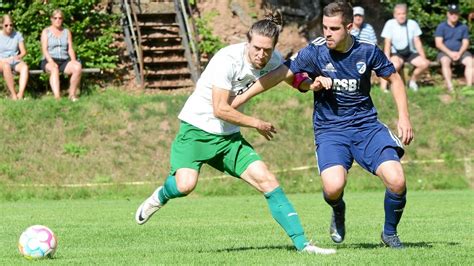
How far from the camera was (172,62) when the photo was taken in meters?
21.8

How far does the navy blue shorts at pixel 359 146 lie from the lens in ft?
28.1

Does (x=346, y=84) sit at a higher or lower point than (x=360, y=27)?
higher

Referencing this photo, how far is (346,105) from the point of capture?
8758 millimetres

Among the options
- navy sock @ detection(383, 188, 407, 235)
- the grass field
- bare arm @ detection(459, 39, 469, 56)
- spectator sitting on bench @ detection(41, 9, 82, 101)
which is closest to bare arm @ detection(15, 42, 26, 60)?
spectator sitting on bench @ detection(41, 9, 82, 101)

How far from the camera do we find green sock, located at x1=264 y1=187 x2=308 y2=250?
27.5 feet

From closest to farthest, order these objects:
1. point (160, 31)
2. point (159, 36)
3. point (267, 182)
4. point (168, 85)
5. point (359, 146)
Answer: point (267, 182)
point (359, 146)
point (168, 85)
point (159, 36)
point (160, 31)

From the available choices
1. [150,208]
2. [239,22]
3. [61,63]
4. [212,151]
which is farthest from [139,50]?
[212,151]

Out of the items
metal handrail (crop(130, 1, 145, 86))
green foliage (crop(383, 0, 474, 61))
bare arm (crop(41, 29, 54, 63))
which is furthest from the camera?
green foliage (crop(383, 0, 474, 61))

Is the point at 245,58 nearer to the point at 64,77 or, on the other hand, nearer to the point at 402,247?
the point at 402,247

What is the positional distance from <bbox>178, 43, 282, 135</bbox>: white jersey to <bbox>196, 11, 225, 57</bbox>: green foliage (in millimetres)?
13221

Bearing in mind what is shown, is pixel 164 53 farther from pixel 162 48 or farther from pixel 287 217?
pixel 287 217

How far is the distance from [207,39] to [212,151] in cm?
1366

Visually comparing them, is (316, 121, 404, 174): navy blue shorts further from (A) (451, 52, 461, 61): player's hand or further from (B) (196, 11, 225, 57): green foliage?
(B) (196, 11, 225, 57): green foliage

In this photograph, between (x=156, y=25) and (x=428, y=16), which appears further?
(x=428, y=16)
